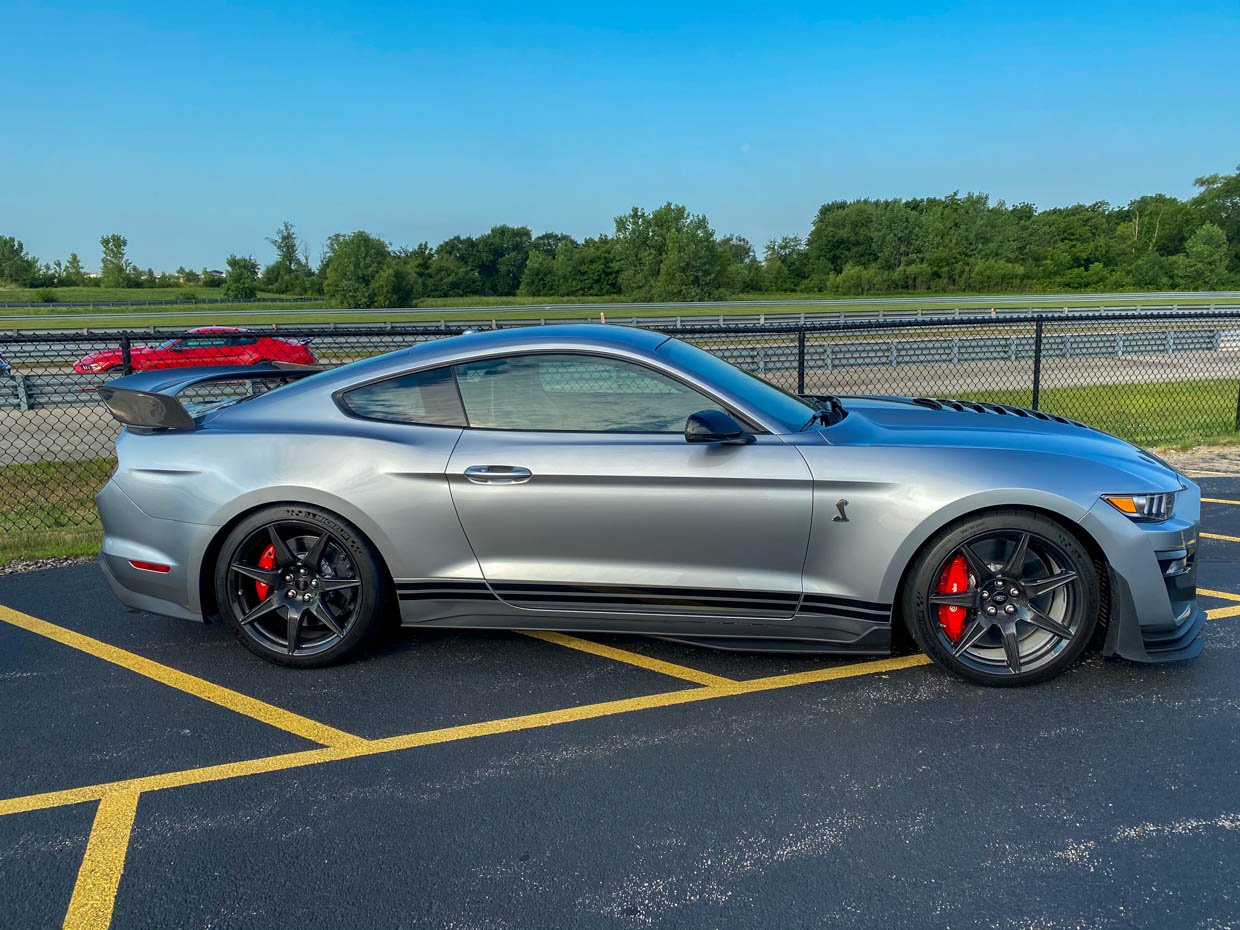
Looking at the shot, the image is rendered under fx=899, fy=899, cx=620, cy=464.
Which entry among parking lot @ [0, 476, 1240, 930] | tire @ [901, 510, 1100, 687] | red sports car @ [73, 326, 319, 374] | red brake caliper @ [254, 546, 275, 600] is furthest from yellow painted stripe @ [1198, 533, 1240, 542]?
red sports car @ [73, 326, 319, 374]

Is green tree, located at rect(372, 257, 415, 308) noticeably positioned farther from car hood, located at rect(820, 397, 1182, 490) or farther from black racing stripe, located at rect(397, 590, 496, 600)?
car hood, located at rect(820, 397, 1182, 490)

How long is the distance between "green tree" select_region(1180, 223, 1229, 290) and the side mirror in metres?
83.9

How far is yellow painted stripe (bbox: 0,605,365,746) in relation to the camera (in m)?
3.51

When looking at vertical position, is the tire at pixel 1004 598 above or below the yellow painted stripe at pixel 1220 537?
above

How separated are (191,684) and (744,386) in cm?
280

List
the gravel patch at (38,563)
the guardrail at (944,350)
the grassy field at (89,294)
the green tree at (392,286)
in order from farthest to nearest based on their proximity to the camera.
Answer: the green tree at (392,286) < the grassy field at (89,294) < the guardrail at (944,350) < the gravel patch at (38,563)

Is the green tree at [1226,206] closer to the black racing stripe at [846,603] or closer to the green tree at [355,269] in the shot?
the green tree at [355,269]

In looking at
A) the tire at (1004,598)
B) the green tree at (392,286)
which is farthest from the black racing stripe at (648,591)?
the green tree at (392,286)

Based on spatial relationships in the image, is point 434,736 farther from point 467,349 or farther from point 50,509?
point 50,509

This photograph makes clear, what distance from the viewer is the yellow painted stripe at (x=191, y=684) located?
3.51m

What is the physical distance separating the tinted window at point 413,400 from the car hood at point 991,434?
5.36 feet

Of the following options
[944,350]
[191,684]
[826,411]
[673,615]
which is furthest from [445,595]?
[944,350]

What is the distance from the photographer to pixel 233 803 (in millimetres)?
3006

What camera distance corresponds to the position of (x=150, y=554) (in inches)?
160
